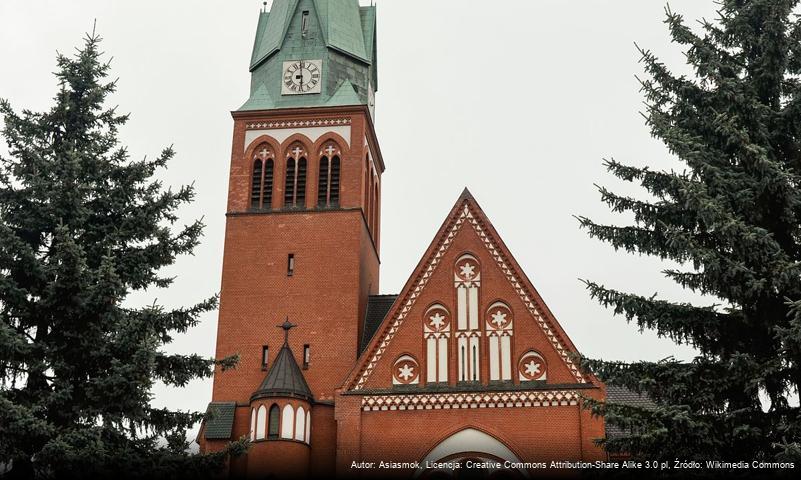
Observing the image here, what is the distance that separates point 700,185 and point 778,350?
3.01m

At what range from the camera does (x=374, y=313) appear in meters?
35.4

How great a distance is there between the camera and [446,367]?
29.6 metres

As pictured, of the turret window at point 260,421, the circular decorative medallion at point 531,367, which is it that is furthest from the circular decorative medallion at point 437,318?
the turret window at point 260,421

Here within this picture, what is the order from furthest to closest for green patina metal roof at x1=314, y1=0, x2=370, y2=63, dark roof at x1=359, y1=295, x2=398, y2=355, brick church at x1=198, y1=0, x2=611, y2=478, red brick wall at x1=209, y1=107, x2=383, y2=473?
green patina metal roof at x1=314, y1=0, x2=370, y2=63 → dark roof at x1=359, y1=295, x2=398, y2=355 → red brick wall at x1=209, y1=107, x2=383, y2=473 → brick church at x1=198, y1=0, x2=611, y2=478

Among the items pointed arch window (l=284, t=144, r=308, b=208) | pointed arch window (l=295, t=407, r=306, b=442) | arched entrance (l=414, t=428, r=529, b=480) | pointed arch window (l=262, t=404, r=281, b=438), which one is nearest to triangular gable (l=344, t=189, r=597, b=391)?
pointed arch window (l=295, t=407, r=306, b=442)

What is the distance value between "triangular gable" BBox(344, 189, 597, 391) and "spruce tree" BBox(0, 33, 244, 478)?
10320 mm

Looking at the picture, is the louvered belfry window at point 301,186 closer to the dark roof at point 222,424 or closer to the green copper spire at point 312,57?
the green copper spire at point 312,57

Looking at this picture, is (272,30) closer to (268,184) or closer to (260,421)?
(268,184)

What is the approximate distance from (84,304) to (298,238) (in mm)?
17468

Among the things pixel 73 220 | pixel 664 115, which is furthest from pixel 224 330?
A: pixel 664 115

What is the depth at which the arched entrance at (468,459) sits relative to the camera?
92.6 ft

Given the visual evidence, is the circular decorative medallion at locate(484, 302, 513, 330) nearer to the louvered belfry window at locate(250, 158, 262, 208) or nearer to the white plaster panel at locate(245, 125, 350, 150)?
the white plaster panel at locate(245, 125, 350, 150)

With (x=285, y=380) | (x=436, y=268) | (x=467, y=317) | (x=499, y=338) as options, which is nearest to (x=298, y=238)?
(x=436, y=268)

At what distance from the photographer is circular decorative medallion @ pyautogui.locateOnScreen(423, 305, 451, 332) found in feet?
99.2
